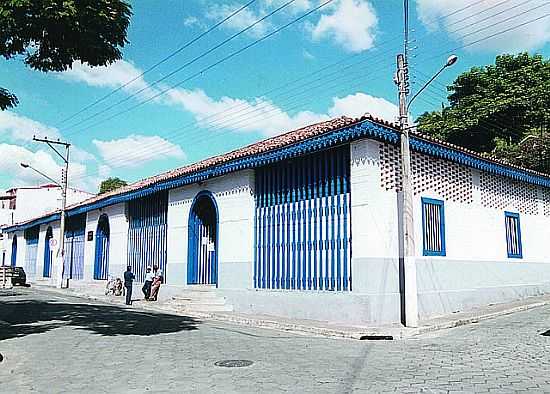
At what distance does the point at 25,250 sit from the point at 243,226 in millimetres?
29841

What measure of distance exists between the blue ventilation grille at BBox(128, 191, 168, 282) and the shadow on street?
3.27 metres

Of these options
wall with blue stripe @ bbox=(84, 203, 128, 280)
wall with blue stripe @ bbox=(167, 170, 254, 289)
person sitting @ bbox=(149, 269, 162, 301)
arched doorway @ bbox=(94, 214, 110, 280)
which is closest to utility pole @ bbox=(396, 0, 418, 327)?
wall with blue stripe @ bbox=(167, 170, 254, 289)

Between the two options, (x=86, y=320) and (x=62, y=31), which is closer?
(x=62, y=31)

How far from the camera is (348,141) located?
13156 millimetres

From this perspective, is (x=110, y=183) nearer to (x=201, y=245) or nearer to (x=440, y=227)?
(x=201, y=245)

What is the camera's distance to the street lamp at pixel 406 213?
40.0 ft

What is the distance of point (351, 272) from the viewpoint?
43.1ft

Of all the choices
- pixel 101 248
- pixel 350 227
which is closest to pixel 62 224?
pixel 101 248

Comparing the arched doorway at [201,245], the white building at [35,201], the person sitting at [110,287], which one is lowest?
the person sitting at [110,287]

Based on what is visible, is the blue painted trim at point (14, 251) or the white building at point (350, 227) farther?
the blue painted trim at point (14, 251)

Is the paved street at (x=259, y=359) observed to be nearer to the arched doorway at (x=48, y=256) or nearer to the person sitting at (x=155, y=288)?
the person sitting at (x=155, y=288)

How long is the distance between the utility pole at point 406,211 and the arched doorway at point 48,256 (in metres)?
27.6

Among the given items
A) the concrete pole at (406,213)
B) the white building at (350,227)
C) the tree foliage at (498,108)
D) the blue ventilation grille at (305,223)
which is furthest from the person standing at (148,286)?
the tree foliage at (498,108)

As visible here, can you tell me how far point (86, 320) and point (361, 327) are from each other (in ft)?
23.1
